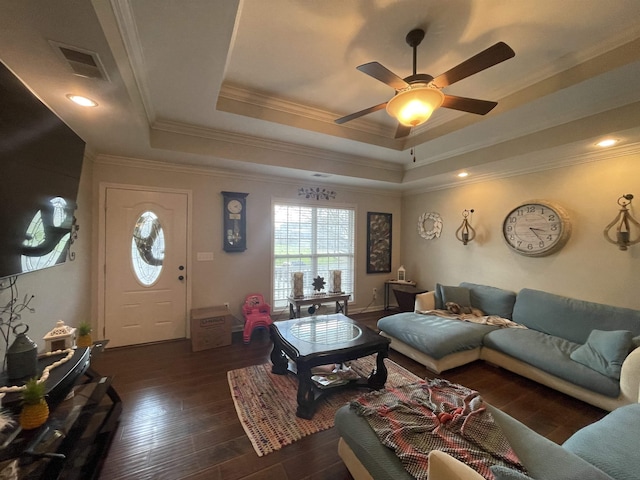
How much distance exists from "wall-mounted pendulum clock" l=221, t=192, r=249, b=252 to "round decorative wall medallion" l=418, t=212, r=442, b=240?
327cm

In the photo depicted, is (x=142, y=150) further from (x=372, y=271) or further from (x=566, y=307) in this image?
(x=566, y=307)

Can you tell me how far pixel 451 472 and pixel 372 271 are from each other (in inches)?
167

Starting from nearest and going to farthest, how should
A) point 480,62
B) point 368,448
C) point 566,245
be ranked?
1. point 368,448
2. point 480,62
3. point 566,245

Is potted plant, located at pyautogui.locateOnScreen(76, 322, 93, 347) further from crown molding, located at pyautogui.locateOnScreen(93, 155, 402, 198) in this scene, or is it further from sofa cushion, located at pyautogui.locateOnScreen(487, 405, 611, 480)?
sofa cushion, located at pyautogui.locateOnScreen(487, 405, 611, 480)

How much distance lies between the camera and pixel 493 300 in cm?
354

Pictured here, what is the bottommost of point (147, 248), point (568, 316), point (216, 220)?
point (568, 316)

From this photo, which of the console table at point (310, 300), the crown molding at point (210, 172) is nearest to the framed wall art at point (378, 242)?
the crown molding at point (210, 172)

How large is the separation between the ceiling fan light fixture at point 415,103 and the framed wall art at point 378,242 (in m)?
3.15

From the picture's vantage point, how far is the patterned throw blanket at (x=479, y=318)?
10.5 ft

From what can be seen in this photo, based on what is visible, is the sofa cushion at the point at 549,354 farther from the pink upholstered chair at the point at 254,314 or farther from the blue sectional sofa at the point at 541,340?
the pink upholstered chair at the point at 254,314

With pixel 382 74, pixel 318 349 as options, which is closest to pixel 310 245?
pixel 318 349

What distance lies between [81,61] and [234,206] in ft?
8.01

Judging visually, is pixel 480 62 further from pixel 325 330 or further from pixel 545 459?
pixel 325 330

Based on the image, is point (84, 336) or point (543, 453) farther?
point (84, 336)
